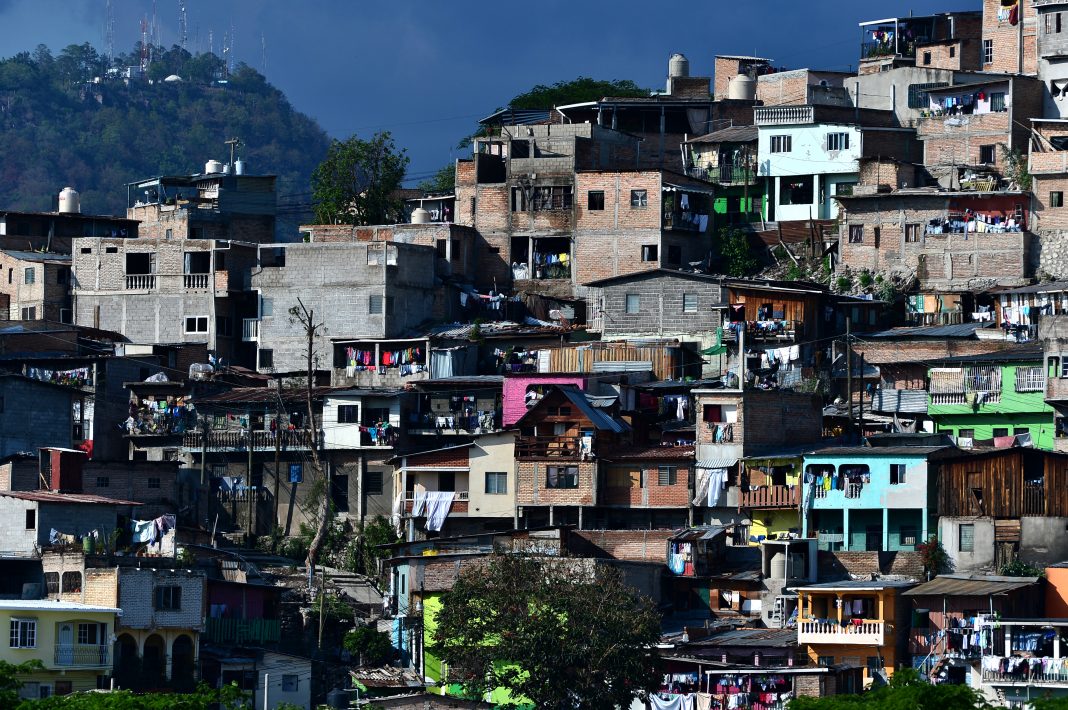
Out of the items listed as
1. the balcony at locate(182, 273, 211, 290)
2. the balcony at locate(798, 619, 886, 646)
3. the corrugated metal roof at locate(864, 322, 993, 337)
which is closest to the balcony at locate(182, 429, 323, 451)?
the balcony at locate(182, 273, 211, 290)

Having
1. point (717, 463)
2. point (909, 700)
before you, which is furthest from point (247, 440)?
point (909, 700)

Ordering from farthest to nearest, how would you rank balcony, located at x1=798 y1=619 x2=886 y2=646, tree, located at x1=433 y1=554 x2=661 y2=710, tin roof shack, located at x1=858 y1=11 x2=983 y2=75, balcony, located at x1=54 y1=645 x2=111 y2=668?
tin roof shack, located at x1=858 y1=11 x2=983 y2=75, balcony, located at x1=798 y1=619 x2=886 y2=646, balcony, located at x1=54 y1=645 x2=111 y2=668, tree, located at x1=433 y1=554 x2=661 y2=710

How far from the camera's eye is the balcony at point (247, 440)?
70062 millimetres

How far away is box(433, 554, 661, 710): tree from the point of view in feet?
168

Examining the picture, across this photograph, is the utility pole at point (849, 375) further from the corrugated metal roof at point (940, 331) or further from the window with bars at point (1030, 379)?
the window with bars at point (1030, 379)

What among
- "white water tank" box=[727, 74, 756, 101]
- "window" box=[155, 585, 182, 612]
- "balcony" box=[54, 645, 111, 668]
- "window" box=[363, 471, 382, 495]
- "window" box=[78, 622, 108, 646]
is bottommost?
"balcony" box=[54, 645, 111, 668]

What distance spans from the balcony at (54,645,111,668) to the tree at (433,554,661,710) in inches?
329

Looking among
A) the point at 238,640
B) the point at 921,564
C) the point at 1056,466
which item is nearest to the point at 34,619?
the point at 238,640

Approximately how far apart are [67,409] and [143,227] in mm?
22866

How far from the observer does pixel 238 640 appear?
5862cm

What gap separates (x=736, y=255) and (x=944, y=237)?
8.43 m

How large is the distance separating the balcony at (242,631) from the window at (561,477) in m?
9.50

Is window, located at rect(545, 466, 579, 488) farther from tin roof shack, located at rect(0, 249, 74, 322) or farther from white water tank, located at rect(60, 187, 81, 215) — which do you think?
white water tank, located at rect(60, 187, 81, 215)

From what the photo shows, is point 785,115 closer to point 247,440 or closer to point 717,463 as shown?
point 717,463
